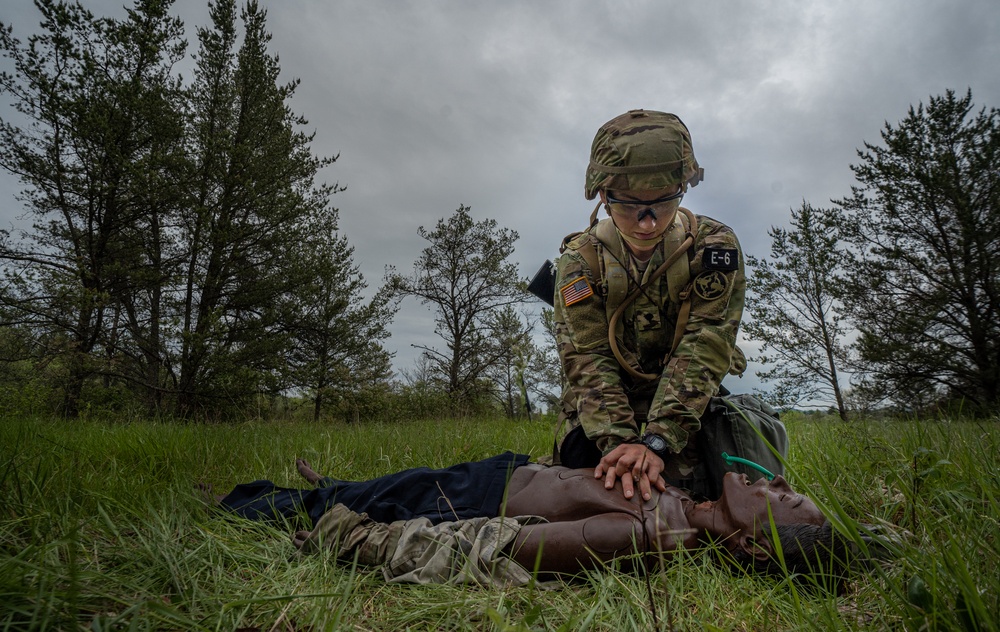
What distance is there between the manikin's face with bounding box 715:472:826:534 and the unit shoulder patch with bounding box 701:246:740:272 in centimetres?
107

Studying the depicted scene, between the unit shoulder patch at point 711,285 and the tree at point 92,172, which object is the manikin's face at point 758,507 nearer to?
the unit shoulder patch at point 711,285

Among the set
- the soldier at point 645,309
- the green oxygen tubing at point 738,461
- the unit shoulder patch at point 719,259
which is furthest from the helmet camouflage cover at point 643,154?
the green oxygen tubing at point 738,461

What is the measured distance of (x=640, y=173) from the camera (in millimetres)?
2459

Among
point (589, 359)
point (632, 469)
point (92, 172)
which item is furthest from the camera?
point (92, 172)

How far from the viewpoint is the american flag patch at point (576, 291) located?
9.04 feet

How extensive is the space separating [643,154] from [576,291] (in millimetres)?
781

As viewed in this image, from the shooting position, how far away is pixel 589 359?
267cm

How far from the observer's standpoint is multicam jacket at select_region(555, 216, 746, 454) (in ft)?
7.77

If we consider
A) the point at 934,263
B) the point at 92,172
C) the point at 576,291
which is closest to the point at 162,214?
the point at 92,172

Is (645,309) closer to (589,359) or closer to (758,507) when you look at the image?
(589,359)

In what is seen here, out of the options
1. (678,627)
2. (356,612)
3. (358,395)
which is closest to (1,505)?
(356,612)

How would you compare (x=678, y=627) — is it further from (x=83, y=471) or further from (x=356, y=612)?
(x=83, y=471)

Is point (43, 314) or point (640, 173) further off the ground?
point (43, 314)

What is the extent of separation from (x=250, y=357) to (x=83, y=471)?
9510mm
